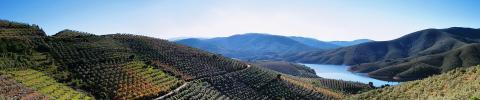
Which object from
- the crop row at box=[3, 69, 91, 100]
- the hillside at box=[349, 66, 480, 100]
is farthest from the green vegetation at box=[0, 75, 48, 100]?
A: the hillside at box=[349, 66, 480, 100]

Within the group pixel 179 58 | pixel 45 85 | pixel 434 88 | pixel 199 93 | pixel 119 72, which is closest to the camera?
pixel 434 88

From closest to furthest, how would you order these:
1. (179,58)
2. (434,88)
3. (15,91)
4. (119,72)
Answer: (434,88) < (15,91) < (119,72) < (179,58)

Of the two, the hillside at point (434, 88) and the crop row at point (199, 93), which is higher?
the hillside at point (434, 88)

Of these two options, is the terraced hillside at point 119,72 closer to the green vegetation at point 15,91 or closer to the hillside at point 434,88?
the green vegetation at point 15,91

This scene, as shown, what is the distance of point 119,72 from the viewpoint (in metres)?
73.1

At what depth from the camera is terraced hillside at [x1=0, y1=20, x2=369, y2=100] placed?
197 ft

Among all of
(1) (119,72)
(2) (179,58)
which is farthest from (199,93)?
(2) (179,58)

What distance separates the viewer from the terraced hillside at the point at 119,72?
60156mm

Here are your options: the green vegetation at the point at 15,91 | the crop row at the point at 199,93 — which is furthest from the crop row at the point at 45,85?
the crop row at the point at 199,93

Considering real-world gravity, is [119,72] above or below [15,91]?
below

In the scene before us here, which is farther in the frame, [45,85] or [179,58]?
[179,58]

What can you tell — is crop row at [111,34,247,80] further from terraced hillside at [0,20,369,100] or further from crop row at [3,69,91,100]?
crop row at [3,69,91,100]

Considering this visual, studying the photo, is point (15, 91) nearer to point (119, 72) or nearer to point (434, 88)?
point (119, 72)

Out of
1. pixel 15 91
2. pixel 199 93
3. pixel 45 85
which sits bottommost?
pixel 199 93
